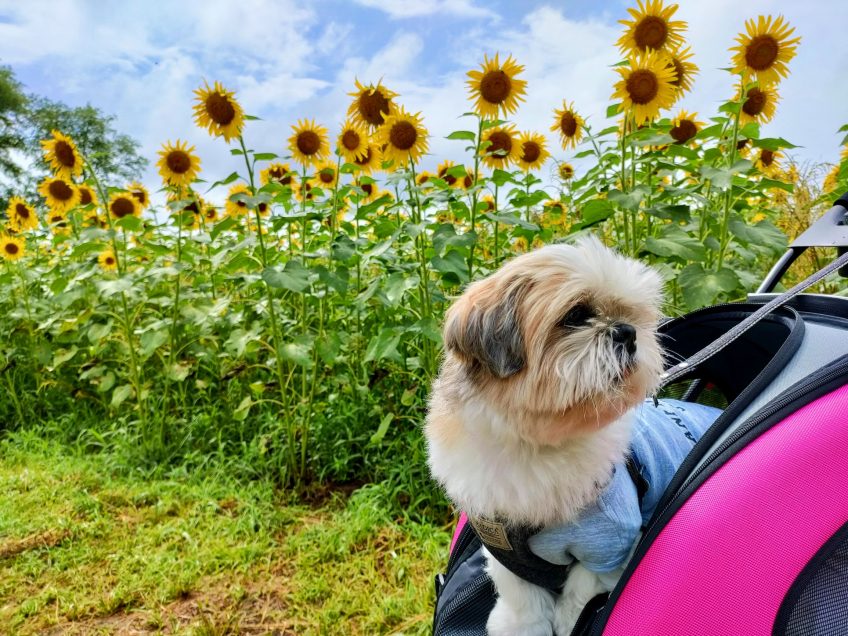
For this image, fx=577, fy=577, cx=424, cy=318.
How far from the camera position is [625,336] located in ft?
3.87

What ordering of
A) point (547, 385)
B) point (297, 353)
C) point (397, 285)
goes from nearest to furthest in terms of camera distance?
point (547, 385), point (397, 285), point (297, 353)

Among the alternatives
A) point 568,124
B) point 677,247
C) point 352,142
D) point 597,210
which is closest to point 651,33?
point 568,124

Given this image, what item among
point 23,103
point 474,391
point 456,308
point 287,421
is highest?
point 23,103

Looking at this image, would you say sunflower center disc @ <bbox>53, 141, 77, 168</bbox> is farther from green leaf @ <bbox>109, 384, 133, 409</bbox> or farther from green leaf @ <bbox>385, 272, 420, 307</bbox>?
green leaf @ <bbox>385, 272, 420, 307</bbox>

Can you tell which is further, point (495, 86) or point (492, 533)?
point (495, 86)

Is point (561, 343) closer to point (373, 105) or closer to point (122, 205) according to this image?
point (373, 105)

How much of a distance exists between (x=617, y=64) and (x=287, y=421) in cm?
214

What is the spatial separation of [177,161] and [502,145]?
5.37ft

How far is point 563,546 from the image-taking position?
1.25 meters

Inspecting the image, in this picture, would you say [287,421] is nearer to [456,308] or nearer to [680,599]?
[456,308]

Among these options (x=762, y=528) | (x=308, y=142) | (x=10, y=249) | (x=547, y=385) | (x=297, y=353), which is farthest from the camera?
(x=10, y=249)

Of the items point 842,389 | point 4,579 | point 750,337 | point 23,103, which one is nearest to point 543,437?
point 842,389

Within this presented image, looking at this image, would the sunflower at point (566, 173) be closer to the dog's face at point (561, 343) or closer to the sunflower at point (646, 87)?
the sunflower at point (646, 87)

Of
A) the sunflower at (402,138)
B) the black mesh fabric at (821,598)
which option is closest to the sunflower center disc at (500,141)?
the sunflower at (402,138)
